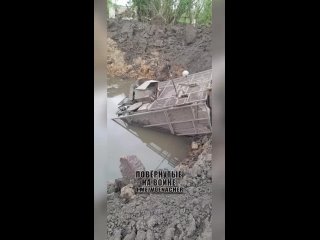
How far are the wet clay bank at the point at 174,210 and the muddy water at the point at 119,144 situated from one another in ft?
0.22

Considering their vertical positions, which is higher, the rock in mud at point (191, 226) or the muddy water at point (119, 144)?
the muddy water at point (119, 144)

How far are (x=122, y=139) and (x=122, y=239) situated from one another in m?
0.45

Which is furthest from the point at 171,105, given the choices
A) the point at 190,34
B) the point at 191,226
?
the point at 191,226

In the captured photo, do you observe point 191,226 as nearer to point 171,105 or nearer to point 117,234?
point 117,234

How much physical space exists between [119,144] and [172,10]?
25.0 inches

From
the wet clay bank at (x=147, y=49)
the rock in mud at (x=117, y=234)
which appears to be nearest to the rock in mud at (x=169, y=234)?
the rock in mud at (x=117, y=234)

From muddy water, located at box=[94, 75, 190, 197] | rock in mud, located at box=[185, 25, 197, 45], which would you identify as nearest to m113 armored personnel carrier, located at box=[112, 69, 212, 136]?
muddy water, located at box=[94, 75, 190, 197]

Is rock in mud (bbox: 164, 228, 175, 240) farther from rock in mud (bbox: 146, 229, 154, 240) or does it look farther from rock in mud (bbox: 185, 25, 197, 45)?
rock in mud (bbox: 185, 25, 197, 45)

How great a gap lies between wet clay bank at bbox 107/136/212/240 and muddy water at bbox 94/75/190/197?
7cm

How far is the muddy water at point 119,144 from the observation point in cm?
163

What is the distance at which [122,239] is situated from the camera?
5.49 feet

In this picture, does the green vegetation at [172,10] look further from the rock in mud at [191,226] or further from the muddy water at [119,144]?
the rock in mud at [191,226]

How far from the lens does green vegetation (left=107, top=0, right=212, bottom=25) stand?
5.40ft

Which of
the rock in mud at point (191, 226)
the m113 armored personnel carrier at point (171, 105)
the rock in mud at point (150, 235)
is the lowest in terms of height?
the rock in mud at point (150, 235)
